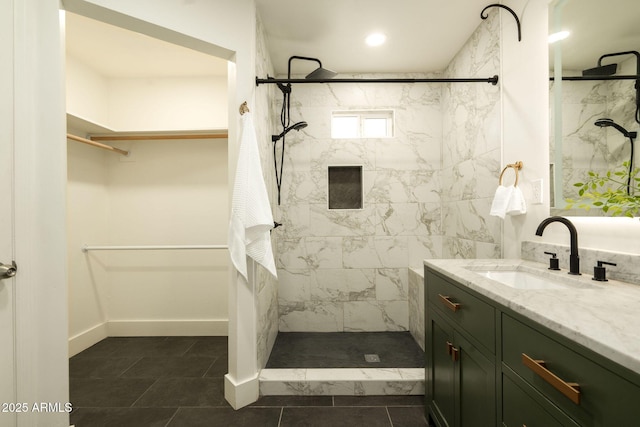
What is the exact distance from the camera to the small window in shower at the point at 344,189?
2.63m

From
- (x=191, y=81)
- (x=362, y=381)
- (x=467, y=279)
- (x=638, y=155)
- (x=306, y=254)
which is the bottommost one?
(x=362, y=381)

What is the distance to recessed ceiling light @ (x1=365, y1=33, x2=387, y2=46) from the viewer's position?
2.08m

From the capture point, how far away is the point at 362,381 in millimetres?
1711

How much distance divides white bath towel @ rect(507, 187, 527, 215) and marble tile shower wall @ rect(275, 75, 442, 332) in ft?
3.55

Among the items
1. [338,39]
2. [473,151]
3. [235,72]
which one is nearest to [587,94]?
[473,151]

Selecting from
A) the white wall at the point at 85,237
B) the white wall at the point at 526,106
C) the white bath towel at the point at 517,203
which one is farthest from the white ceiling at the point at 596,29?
the white wall at the point at 85,237

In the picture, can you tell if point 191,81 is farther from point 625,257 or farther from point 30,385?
point 625,257

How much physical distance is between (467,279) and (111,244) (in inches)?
121

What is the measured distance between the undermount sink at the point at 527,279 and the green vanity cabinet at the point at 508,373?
30 centimetres

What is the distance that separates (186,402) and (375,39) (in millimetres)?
3017

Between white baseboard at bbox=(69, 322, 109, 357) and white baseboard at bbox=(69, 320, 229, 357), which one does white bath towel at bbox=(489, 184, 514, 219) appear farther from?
white baseboard at bbox=(69, 322, 109, 357)

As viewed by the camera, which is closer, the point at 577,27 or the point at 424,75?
the point at 577,27

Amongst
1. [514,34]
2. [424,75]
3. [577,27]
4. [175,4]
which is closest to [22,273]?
[175,4]

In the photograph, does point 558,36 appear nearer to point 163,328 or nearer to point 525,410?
→ point 525,410
